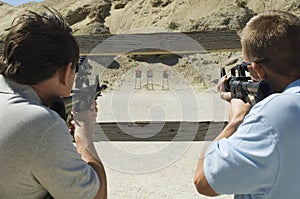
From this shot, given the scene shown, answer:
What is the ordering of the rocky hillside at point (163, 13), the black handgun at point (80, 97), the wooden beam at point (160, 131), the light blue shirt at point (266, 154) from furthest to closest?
the rocky hillside at point (163, 13) → the wooden beam at point (160, 131) → the black handgun at point (80, 97) → the light blue shirt at point (266, 154)

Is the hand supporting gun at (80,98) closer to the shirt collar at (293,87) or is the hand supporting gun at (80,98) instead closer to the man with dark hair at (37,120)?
the man with dark hair at (37,120)

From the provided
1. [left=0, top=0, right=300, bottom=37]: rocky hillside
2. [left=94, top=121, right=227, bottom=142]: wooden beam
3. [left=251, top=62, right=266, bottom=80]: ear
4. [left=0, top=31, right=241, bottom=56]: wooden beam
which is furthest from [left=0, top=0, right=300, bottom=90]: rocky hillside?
[left=251, top=62, right=266, bottom=80]: ear

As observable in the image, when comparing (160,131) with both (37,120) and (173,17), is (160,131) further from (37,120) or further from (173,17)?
(173,17)

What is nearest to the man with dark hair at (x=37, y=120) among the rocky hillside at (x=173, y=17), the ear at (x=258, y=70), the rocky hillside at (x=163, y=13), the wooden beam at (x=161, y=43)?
the ear at (x=258, y=70)

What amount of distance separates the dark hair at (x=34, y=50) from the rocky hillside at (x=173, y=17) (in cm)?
1444

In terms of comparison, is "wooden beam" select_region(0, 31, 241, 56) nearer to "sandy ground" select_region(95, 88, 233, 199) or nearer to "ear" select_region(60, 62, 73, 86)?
"sandy ground" select_region(95, 88, 233, 199)

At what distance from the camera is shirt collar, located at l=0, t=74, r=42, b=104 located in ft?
4.60

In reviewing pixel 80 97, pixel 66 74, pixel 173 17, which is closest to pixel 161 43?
pixel 80 97

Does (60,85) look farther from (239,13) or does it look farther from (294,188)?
(239,13)

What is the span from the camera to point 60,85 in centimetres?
147

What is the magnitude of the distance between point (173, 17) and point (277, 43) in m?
32.0

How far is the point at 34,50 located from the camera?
4.46 ft

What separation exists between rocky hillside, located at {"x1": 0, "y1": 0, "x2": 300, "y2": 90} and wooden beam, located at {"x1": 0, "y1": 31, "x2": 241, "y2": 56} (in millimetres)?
12534

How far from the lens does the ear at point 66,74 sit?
145 centimetres
